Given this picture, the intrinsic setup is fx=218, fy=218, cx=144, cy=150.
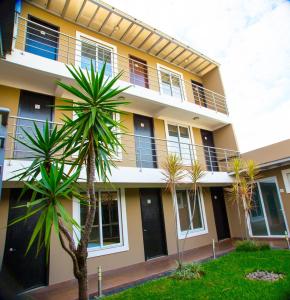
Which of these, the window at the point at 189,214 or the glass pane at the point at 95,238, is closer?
the glass pane at the point at 95,238

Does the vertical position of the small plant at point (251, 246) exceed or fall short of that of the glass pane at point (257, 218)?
it falls short

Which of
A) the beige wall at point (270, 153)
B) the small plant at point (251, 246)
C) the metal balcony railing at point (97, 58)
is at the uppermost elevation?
the metal balcony railing at point (97, 58)

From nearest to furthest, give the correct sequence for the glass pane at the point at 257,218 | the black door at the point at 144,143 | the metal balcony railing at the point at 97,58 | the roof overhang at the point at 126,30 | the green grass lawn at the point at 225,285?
the green grass lawn at the point at 225,285
the metal balcony railing at the point at 97,58
the roof overhang at the point at 126,30
the black door at the point at 144,143
the glass pane at the point at 257,218

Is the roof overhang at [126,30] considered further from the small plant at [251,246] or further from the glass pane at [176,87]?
the small plant at [251,246]

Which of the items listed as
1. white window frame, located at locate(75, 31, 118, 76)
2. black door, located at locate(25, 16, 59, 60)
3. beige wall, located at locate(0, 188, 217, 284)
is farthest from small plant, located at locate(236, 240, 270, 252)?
black door, located at locate(25, 16, 59, 60)

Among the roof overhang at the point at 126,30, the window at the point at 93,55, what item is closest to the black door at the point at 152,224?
the window at the point at 93,55

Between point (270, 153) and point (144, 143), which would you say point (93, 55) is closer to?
point (144, 143)

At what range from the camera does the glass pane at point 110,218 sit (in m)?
7.78

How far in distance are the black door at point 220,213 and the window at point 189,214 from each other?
103 cm

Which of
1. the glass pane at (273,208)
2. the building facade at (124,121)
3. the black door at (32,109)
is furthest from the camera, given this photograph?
the glass pane at (273,208)

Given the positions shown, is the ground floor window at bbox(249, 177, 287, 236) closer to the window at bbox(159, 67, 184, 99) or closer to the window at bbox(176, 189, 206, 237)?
the window at bbox(176, 189, 206, 237)

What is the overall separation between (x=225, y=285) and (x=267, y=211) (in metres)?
6.51

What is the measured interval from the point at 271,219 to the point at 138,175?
23.1 ft

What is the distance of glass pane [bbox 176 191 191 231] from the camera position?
981 centimetres
